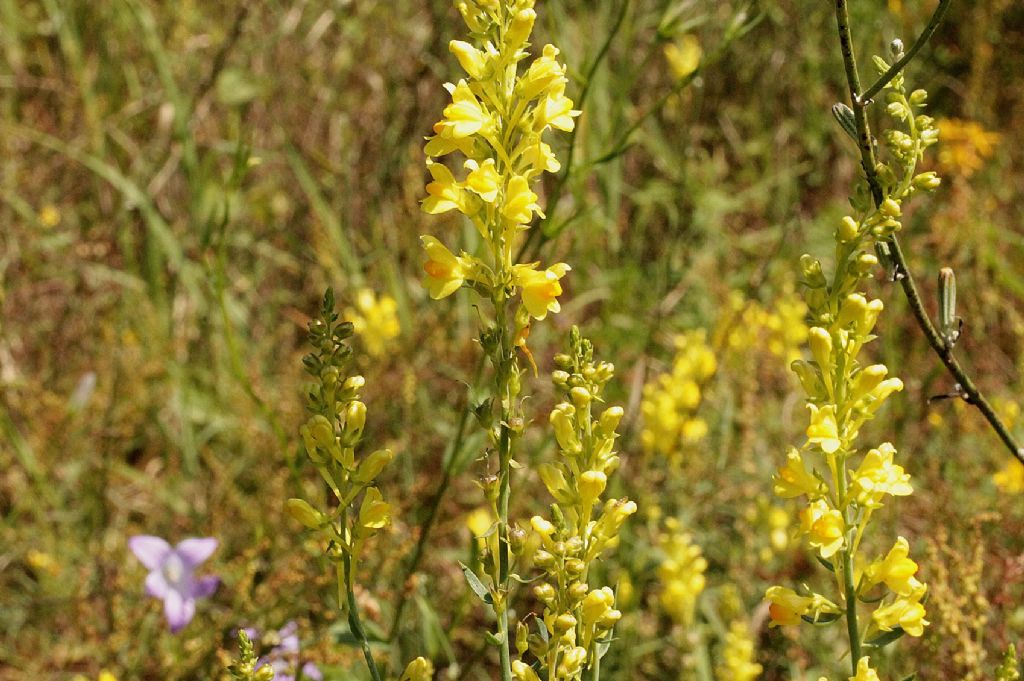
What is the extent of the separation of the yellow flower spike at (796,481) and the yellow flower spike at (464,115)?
0.53m

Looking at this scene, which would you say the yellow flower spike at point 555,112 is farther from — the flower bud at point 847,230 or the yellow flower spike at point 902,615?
the yellow flower spike at point 902,615

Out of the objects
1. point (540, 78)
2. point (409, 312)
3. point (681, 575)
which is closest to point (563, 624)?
point (540, 78)

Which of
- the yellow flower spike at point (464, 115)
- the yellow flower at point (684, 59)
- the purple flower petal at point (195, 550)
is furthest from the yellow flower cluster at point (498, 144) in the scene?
the yellow flower at point (684, 59)

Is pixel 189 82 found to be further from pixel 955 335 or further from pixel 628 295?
pixel 955 335

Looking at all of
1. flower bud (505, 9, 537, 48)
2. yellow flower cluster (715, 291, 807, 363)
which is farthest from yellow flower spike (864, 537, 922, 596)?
yellow flower cluster (715, 291, 807, 363)

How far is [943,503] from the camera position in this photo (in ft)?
7.31

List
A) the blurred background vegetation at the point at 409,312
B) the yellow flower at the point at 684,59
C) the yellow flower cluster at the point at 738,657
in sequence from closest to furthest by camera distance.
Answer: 1. the yellow flower cluster at the point at 738,657
2. the blurred background vegetation at the point at 409,312
3. the yellow flower at the point at 684,59

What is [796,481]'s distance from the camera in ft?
4.28

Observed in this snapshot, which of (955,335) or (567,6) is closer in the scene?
(955,335)

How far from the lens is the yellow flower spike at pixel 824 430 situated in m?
1.21

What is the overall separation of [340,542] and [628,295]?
2484 millimetres

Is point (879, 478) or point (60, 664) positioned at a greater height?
point (879, 478)

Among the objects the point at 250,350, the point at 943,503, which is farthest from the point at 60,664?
the point at 943,503

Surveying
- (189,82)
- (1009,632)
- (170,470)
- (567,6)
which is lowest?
(170,470)
